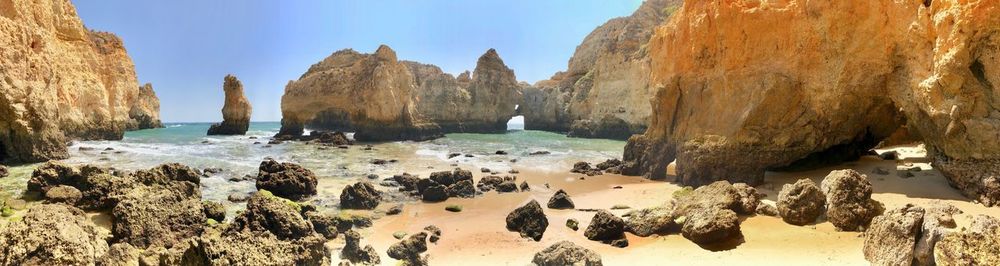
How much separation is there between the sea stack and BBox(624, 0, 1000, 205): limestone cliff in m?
42.4

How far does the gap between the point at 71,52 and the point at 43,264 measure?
36.1 meters

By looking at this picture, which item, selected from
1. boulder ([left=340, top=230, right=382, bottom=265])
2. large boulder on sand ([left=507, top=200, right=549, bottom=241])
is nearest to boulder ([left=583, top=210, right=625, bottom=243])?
large boulder on sand ([left=507, top=200, right=549, bottom=241])

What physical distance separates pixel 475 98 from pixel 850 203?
56.0m

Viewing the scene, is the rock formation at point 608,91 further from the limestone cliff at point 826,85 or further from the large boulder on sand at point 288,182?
the large boulder on sand at point 288,182

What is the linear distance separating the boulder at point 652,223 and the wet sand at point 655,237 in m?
0.17

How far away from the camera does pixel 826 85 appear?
10.5 m

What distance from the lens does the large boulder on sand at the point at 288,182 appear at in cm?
1288

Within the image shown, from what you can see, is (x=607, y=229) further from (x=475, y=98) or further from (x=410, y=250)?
(x=475, y=98)

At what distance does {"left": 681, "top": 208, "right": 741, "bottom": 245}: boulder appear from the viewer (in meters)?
7.40

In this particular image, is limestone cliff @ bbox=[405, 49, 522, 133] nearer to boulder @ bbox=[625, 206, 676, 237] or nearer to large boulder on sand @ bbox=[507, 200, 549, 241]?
large boulder on sand @ bbox=[507, 200, 549, 241]

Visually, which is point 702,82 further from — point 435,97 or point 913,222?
point 435,97

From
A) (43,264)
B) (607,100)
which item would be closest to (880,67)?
(43,264)

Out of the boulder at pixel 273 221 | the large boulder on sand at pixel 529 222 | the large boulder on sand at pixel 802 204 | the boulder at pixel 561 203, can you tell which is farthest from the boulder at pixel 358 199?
the large boulder on sand at pixel 802 204

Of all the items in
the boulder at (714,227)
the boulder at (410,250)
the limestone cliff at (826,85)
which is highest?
the limestone cliff at (826,85)
